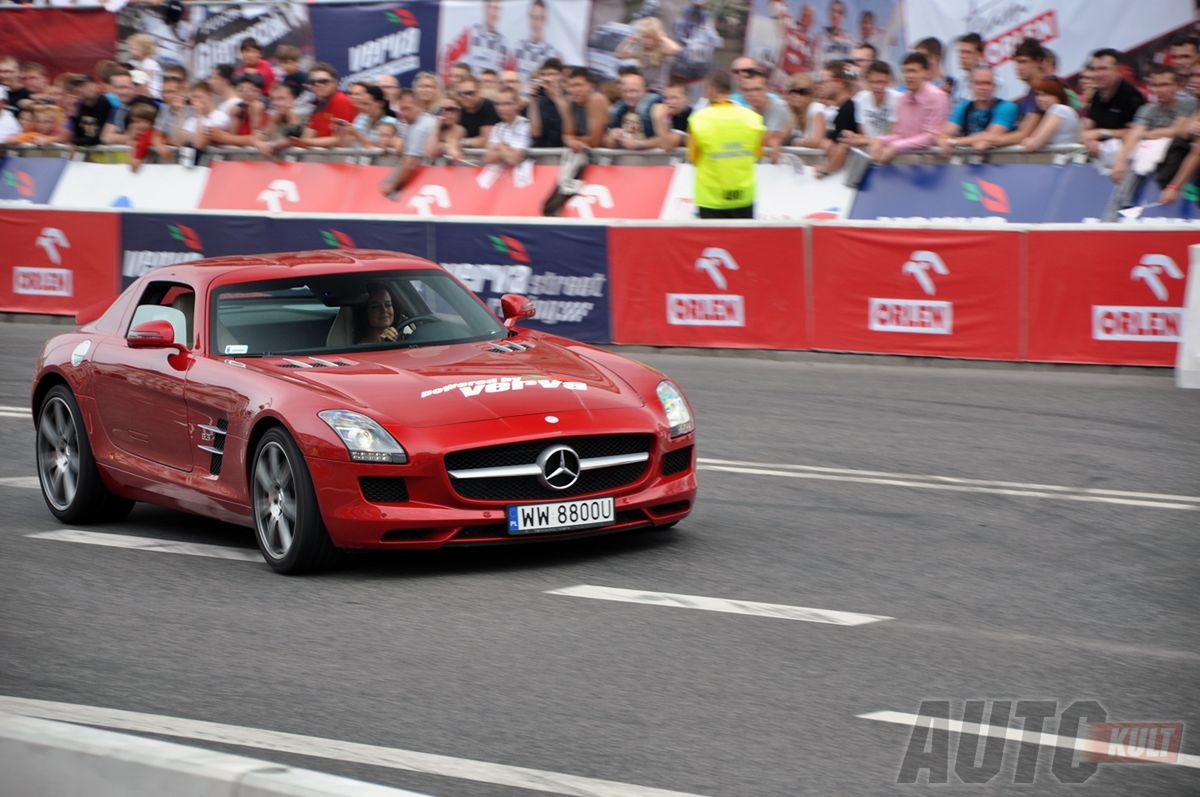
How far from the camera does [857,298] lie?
15.4 meters

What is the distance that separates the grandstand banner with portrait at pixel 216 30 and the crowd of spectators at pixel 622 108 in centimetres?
29

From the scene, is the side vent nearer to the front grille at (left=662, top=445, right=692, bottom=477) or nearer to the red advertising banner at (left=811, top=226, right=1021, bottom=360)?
the front grille at (left=662, top=445, right=692, bottom=477)

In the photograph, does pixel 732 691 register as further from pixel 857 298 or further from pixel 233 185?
pixel 233 185

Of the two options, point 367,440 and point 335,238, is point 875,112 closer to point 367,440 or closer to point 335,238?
point 335,238

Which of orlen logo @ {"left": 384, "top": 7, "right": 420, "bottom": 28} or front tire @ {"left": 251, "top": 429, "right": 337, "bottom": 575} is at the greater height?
orlen logo @ {"left": 384, "top": 7, "right": 420, "bottom": 28}

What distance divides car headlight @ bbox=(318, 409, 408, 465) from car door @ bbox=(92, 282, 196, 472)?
131 cm

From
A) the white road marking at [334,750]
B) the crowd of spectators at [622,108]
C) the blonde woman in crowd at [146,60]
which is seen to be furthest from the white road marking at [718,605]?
the blonde woman in crowd at [146,60]

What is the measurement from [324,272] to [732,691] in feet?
13.0

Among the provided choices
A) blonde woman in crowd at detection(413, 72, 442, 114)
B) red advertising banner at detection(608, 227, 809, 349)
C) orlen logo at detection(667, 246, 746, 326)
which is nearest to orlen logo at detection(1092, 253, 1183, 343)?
red advertising banner at detection(608, 227, 809, 349)

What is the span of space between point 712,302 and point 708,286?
5.8 inches

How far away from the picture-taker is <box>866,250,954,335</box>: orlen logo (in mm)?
14867

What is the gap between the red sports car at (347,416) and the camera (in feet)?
24.6

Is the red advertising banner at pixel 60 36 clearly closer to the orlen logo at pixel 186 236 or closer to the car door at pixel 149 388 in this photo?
the orlen logo at pixel 186 236

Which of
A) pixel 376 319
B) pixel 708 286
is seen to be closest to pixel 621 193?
pixel 708 286
